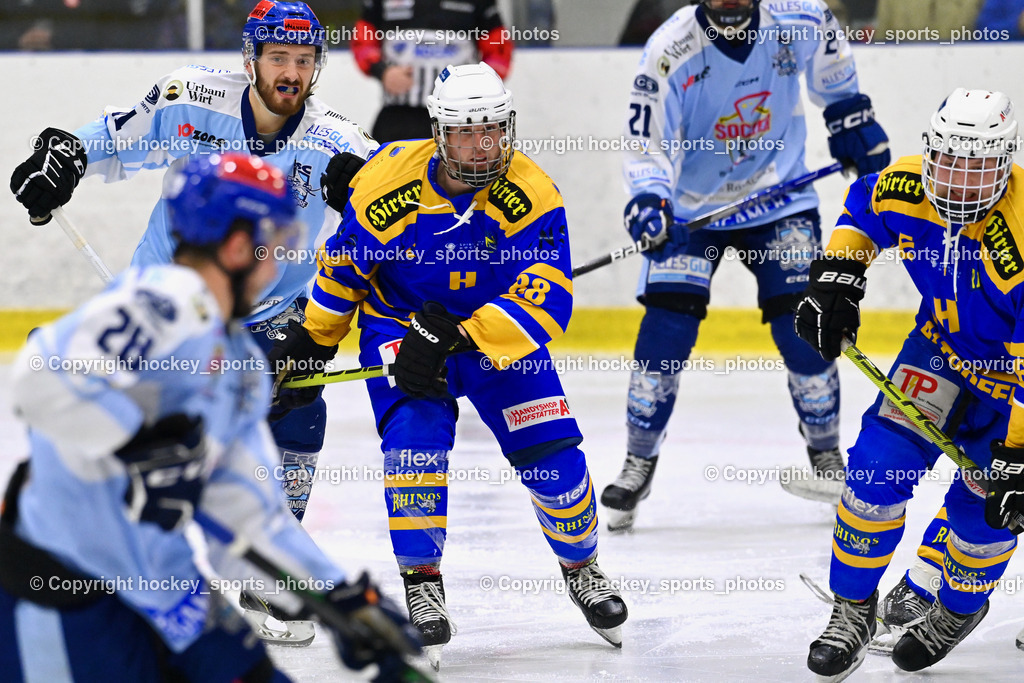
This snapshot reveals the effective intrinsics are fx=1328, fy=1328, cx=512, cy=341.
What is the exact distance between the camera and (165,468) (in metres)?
1.58

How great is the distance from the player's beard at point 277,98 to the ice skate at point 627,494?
1.54 meters

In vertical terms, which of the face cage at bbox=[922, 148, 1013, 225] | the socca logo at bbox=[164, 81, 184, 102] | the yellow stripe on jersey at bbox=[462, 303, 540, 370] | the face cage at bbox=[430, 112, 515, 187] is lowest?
the yellow stripe on jersey at bbox=[462, 303, 540, 370]

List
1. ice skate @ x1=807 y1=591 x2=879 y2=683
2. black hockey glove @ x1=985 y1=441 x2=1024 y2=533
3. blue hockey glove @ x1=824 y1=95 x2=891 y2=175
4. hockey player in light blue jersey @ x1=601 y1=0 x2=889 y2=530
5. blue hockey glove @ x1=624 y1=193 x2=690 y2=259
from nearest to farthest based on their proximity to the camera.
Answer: black hockey glove @ x1=985 y1=441 x2=1024 y2=533 → ice skate @ x1=807 y1=591 x2=879 y2=683 → blue hockey glove @ x1=624 y1=193 x2=690 y2=259 → hockey player in light blue jersey @ x1=601 y1=0 x2=889 y2=530 → blue hockey glove @ x1=824 y1=95 x2=891 y2=175

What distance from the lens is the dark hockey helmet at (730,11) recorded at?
4.20m

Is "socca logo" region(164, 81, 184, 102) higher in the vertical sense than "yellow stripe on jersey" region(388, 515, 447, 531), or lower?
higher

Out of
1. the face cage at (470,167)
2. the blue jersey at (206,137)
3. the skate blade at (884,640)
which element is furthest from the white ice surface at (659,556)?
the face cage at (470,167)

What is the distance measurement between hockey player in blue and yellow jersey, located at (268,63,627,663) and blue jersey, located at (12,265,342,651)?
3.45ft

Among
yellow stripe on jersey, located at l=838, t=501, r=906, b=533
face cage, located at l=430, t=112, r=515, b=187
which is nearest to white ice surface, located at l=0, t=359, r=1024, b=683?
yellow stripe on jersey, located at l=838, t=501, r=906, b=533

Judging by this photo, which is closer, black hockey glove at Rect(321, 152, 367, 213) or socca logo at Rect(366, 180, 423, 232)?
socca logo at Rect(366, 180, 423, 232)

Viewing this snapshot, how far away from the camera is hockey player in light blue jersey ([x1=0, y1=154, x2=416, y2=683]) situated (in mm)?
1540

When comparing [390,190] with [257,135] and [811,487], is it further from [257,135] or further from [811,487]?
[811,487]

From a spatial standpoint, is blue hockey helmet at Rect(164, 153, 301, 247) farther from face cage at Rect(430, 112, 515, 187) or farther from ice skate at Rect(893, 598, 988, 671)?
ice skate at Rect(893, 598, 988, 671)

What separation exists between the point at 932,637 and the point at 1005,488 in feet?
1.59

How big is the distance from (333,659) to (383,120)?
11.3ft
